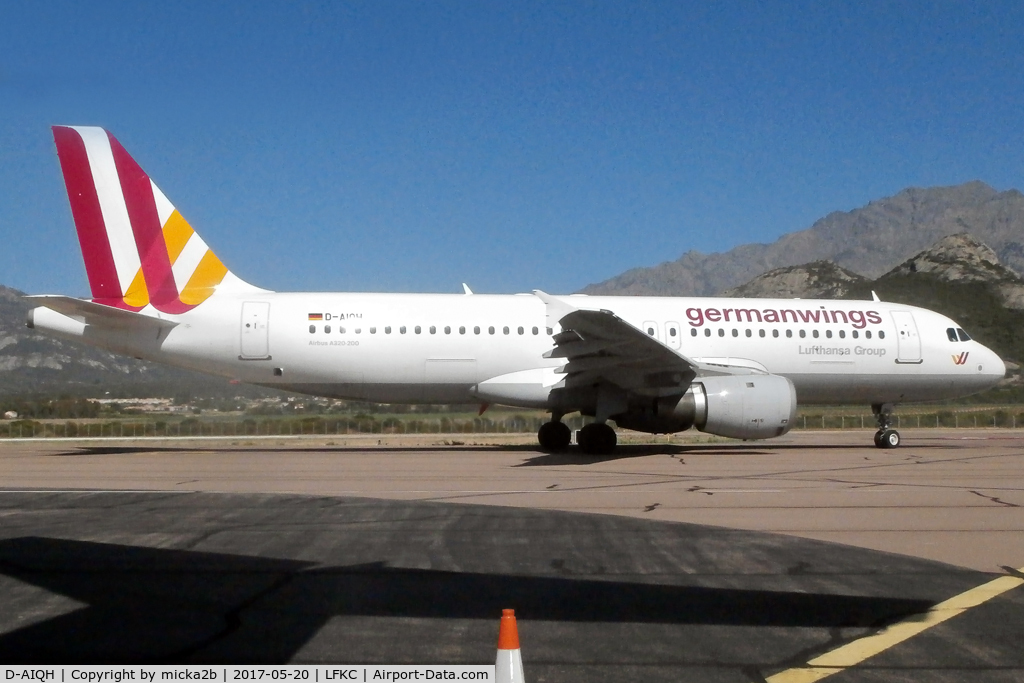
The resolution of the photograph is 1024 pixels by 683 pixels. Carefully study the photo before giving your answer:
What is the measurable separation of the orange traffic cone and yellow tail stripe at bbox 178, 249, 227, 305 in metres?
16.7

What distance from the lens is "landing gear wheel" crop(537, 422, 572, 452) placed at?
1934cm

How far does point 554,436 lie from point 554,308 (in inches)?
117

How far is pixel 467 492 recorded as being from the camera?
12.0m

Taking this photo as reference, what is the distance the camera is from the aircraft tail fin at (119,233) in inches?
740

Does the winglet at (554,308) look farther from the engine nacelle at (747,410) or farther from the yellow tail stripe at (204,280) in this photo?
the yellow tail stripe at (204,280)

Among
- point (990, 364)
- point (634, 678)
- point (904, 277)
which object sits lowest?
point (634, 678)

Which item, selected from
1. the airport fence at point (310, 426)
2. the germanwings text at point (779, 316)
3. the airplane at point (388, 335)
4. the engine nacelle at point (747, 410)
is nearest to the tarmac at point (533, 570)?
the engine nacelle at point (747, 410)

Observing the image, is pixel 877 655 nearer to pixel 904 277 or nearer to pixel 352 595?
pixel 352 595

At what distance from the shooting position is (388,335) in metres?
18.9

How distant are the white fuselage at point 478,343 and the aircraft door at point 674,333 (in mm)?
29

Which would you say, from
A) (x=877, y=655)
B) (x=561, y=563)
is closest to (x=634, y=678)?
(x=877, y=655)

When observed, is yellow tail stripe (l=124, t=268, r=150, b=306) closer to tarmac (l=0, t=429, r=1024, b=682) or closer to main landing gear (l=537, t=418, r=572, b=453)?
tarmac (l=0, t=429, r=1024, b=682)

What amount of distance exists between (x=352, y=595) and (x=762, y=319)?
51.1 ft

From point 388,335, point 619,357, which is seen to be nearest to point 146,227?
point 388,335
